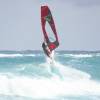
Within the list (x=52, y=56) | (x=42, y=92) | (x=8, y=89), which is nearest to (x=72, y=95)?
(x=42, y=92)

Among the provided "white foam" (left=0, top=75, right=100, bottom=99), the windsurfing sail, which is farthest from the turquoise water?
the windsurfing sail

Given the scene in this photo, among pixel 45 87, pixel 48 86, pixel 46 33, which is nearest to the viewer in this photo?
pixel 46 33

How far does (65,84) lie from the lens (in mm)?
18344

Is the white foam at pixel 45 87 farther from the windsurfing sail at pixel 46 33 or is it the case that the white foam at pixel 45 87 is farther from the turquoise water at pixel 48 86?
the windsurfing sail at pixel 46 33

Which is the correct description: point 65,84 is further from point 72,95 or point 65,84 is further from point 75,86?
point 72,95

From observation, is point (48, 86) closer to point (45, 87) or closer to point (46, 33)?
point (45, 87)

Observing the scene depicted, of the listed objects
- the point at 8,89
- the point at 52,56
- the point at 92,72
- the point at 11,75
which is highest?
the point at 52,56

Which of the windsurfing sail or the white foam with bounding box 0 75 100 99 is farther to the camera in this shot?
the white foam with bounding box 0 75 100 99

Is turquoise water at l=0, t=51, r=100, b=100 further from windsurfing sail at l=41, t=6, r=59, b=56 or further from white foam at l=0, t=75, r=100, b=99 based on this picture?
windsurfing sail at l=41, t=6, r=59, b=56

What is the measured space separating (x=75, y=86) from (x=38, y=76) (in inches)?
95.0

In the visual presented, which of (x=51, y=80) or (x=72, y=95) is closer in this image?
(x=72, y=95)

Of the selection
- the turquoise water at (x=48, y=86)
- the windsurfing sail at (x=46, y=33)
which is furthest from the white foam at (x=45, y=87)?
the windsurfing sail at (x=46, y=33)

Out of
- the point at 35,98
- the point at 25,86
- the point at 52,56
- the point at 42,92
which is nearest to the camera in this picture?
the point at 52,56

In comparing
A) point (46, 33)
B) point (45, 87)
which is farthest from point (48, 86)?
point (46, 33)
